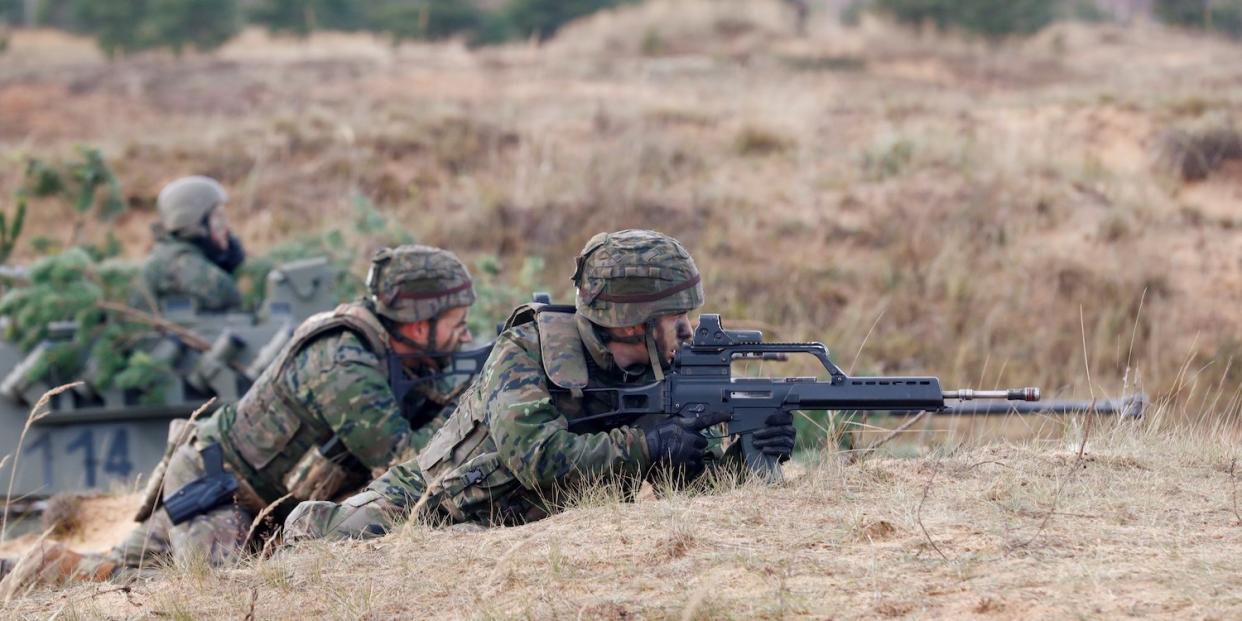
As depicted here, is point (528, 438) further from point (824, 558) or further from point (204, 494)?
point (204, 494)

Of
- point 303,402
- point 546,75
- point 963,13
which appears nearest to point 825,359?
point 303,402

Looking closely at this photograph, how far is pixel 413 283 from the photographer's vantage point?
7.32 meters

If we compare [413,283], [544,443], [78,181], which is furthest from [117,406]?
[544,443]

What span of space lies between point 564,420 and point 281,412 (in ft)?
6.51

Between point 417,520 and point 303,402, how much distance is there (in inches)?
58.4

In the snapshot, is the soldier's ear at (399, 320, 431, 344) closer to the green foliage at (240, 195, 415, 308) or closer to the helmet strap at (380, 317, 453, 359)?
the helmet strap at (380, 317, 453, 359)

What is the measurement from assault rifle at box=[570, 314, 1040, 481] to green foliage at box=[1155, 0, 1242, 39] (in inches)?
1001

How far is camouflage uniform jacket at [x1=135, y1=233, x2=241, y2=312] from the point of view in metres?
11.1

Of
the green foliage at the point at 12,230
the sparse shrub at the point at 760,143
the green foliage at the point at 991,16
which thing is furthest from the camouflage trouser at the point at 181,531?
the green foliage at the point at 991,16

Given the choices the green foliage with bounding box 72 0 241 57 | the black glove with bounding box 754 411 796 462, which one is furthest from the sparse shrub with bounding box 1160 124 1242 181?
the green foliage with bounding box 72 0 241 57

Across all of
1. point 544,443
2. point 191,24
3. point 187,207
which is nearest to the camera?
point 544,443

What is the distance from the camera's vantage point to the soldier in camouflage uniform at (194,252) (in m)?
11.1

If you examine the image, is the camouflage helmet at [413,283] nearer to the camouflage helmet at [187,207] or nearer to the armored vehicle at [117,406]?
the armored vehicle at [117,406]

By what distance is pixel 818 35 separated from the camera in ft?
92.7
